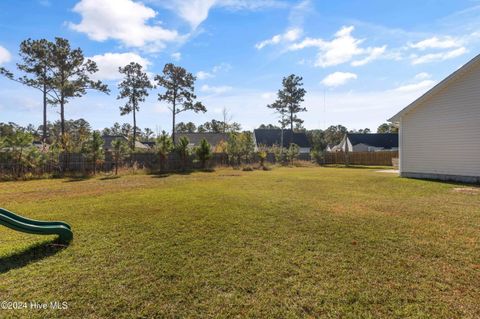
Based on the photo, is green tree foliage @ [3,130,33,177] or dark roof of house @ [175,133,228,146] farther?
dark roof of house @ [175,133,228,146]

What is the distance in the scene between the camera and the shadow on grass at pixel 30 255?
2.98m

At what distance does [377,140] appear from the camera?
134 feet

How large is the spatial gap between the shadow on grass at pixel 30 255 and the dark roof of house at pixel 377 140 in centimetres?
4328

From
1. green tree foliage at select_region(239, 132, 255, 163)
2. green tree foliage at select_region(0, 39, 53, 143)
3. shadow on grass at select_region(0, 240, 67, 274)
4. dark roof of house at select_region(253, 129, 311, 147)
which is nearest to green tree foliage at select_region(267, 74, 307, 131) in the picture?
dark roof of house at select_region(253, 129, 311, 147)

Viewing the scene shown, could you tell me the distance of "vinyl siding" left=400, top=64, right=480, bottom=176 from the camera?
944 centimetres

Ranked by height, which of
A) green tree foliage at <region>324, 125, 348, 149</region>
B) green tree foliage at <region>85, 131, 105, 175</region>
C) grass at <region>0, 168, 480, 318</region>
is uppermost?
green tree foliage at <region>324, 125, 348, 149</region>

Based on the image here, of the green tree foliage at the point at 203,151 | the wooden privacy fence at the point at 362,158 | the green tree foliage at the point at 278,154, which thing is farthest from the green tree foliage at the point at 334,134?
the green tree foliage at the point at 203,151

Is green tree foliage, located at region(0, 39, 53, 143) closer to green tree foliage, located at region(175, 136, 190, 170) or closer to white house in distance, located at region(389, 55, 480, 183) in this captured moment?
green tree foliage, located at region(175, 136, 190, 170)

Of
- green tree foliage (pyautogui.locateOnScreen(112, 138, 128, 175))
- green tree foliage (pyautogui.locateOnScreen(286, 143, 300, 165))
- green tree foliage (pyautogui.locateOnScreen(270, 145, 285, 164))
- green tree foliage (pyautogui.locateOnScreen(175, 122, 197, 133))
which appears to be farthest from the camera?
green tree foliage (pyautogui.locateOnScreen(175, 122, 197, 133))

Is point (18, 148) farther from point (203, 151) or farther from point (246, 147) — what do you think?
point (246, 147)

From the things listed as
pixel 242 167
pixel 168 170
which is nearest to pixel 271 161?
pixel 242 167

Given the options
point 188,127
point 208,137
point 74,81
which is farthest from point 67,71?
point 188,127

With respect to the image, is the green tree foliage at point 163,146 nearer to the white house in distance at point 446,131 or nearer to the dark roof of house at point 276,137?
the white house in distance at point 446,131

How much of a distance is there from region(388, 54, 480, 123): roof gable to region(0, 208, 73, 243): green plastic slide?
41.4 ft
